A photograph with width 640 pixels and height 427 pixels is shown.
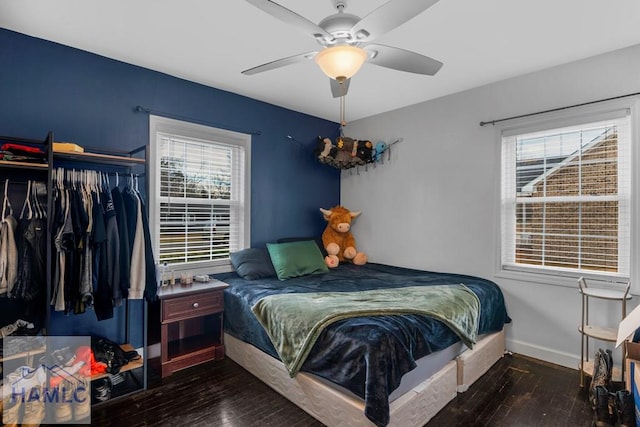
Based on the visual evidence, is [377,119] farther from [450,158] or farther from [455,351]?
[455,351]

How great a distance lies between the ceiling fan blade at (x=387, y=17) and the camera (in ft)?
4.72

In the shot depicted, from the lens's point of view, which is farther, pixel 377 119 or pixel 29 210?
pixel 377 119

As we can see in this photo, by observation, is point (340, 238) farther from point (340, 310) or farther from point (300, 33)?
point (300, 33)

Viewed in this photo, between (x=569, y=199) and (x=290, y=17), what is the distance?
2767mm

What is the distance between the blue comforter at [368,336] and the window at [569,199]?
568 mm

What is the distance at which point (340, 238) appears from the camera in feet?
13.9

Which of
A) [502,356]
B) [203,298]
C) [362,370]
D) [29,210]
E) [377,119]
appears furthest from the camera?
[377,119]

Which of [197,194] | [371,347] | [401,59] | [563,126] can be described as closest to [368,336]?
[371,347]

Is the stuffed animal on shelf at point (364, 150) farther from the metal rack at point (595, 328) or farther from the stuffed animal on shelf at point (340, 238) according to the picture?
the metal rack at point (595, 328)

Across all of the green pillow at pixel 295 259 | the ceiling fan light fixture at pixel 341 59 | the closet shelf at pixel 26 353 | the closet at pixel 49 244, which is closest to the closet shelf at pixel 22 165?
the closet at pixel 49 244

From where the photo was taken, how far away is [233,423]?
6.66 ft

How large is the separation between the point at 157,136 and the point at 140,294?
4.76 ft

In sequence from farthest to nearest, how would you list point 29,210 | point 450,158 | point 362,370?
1. point 450,158
2. point 29,210
3. point 362,370

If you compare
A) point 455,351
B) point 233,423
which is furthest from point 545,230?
point 233,423
